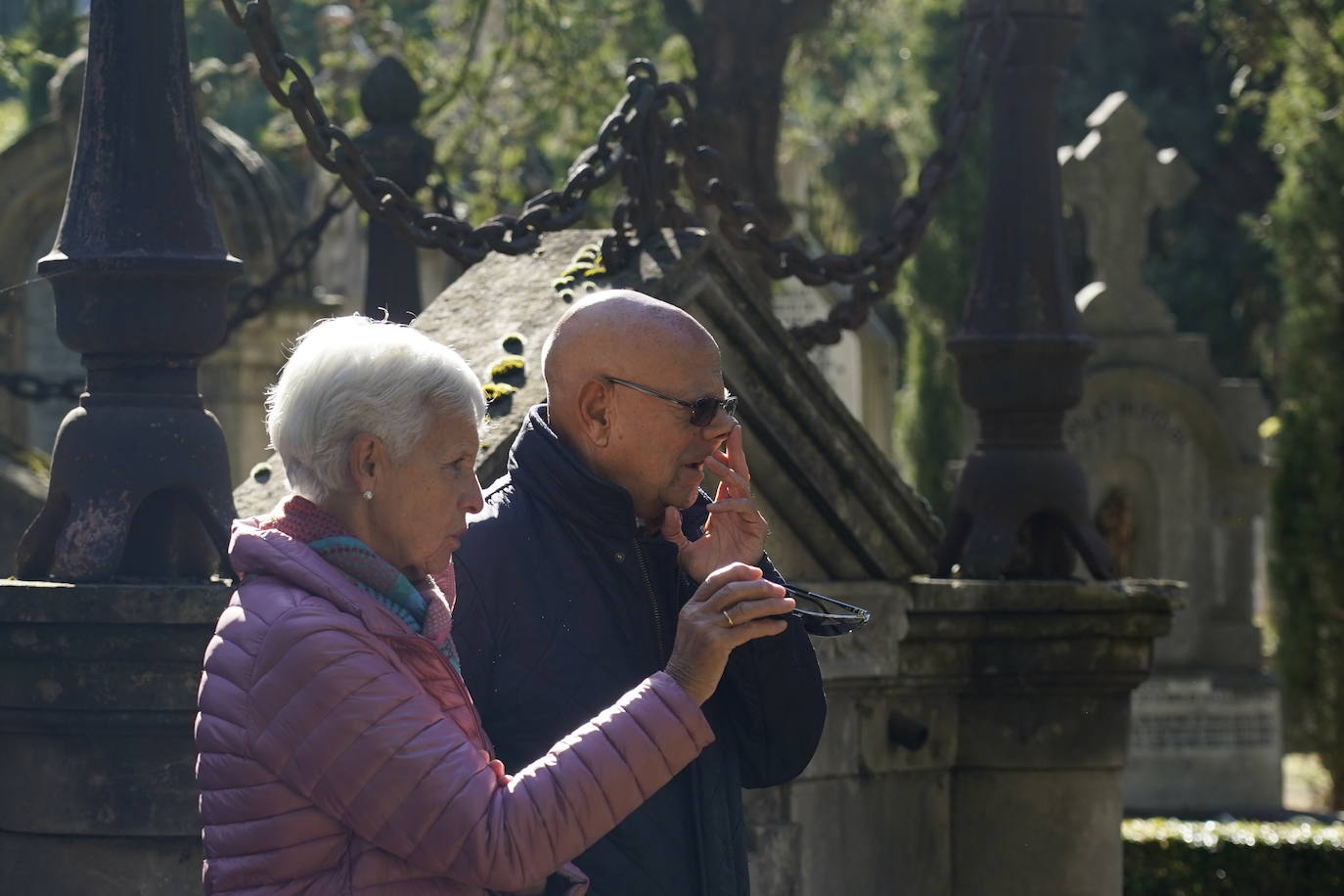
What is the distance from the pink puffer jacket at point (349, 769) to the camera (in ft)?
8.87

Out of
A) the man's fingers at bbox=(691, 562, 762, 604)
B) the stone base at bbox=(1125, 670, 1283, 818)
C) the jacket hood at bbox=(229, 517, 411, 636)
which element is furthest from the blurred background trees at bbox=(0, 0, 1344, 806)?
the jacket hood at bbox=(229, 517, 411, 636)

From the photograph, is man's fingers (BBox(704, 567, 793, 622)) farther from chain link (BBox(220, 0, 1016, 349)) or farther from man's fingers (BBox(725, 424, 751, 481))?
chain link (BBox(220, 0, 1016, 349))

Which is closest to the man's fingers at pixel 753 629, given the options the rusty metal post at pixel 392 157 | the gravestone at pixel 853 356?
the rusty metal post at pixel 392 157

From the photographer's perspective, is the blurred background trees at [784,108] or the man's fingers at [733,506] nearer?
the man's fingers at [733,506]

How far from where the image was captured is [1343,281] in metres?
15.5

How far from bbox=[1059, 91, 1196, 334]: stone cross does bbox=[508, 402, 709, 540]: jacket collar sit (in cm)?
1034

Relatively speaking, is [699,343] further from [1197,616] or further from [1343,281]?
[1343,281]

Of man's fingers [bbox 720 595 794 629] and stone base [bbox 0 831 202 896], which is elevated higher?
man's fingers [bbox 720 595 794 629]

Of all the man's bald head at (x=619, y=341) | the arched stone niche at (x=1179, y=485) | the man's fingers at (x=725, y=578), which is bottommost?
the man's fingers at (x=725, y=578)

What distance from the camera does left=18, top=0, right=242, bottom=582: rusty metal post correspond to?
4465 mm

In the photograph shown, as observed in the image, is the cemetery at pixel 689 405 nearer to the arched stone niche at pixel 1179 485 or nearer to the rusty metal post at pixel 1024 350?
the rusty metal post at pixel 1024 350

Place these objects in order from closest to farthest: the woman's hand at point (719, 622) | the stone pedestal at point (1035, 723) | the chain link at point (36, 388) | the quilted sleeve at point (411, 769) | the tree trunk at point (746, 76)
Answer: the quilted sleeve at point (411, 769) → the woman's hand at point (719, 622) → the stone pedestal at point (1035, 723) → the chain link at point (36, 388) → the tree trunk at point (746, 76)

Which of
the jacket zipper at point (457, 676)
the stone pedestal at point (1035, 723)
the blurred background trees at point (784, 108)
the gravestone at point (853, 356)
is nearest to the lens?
the jacket zipper at point (457, 676)

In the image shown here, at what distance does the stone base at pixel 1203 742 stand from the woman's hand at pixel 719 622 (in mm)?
10714
